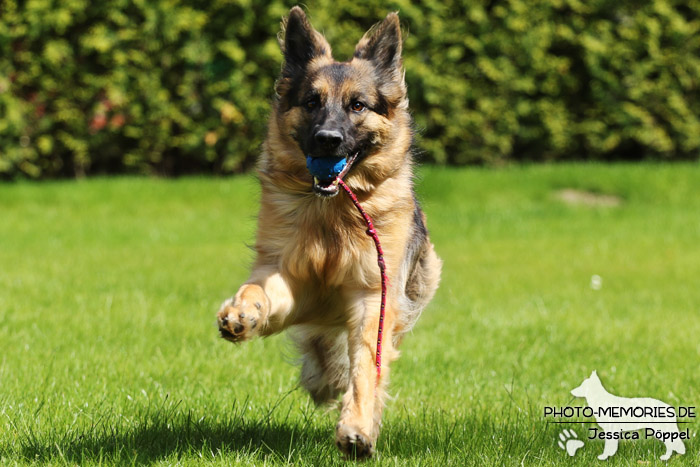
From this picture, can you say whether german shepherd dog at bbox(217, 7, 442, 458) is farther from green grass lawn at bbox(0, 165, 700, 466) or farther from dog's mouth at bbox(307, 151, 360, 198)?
green grass lawn at bbox(0, 165, 700, 466)

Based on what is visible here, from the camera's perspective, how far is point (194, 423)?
4148 millimetres

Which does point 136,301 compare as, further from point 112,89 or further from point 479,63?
point 479,63

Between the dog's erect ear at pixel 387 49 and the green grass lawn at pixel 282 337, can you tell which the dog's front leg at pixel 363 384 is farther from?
the dog's erect ear at pixel 387 49

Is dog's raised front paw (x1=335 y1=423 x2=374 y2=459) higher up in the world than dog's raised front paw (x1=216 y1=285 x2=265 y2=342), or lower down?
lower down

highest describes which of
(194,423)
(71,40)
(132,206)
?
(71,40)

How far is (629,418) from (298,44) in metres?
2.51

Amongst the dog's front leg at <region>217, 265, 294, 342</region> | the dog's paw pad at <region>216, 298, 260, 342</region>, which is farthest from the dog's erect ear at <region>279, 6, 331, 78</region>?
the dog's paw pad at <region>216, 298, 260, 342</region>

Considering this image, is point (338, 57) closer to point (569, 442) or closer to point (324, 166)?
point (324, 166)

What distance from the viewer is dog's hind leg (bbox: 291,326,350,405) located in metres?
4.57

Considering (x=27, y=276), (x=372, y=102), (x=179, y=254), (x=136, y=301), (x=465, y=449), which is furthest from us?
(x=179, y=254)

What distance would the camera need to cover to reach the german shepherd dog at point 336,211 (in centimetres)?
406

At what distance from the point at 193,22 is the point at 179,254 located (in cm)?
456

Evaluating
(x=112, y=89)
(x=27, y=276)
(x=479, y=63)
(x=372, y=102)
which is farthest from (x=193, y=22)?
(x=372, y=102)

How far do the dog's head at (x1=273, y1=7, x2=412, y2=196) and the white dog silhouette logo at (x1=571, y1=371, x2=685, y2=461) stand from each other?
1587 millimetres
